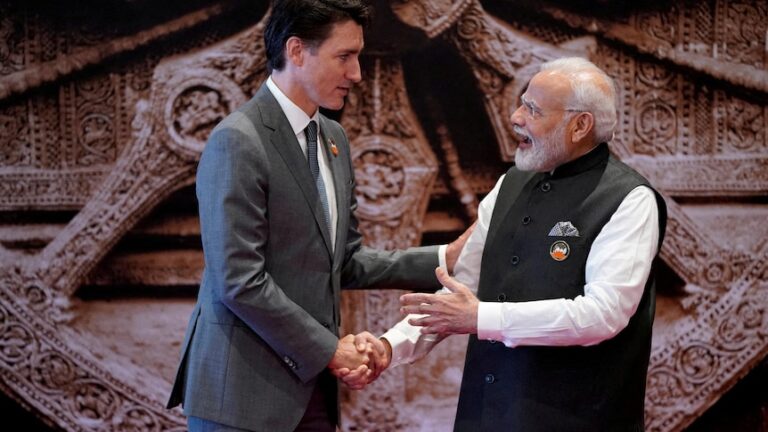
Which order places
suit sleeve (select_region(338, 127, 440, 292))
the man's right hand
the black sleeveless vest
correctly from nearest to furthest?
the black sleeveless vest, the man's right hand, suit sleeve (select_region(338, 127, 440, 292))

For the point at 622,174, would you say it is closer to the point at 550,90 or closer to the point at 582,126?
the point at 582,126

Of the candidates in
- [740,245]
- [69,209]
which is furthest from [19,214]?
[740,245]

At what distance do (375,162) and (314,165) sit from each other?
3.88 feet

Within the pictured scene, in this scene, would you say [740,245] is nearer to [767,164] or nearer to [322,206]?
[767,164]

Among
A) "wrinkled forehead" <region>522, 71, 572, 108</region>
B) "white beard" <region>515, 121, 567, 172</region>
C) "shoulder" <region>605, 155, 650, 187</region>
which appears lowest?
"shoulder" <region>605, 155, 650, 187</region>

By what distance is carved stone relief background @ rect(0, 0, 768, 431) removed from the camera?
10.5 feet

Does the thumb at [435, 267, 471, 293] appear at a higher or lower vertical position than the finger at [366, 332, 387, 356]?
higher

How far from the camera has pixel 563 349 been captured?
1.96m

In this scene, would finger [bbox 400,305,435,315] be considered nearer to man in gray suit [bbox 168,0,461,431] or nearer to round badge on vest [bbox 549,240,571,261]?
man in gray suit [bbox 168,0,461,431]

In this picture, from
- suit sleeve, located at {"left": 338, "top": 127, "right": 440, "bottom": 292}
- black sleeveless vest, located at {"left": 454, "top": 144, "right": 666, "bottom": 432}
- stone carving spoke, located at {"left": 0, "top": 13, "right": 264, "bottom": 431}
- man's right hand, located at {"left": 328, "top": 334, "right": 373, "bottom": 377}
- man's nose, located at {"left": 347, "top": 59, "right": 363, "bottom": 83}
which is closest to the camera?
black sleeveless vest, located at {"left": 454, "top": 144, "right": 666, "bottom": 432}

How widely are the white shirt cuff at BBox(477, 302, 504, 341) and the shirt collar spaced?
0.64 meters

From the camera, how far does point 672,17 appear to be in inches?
129

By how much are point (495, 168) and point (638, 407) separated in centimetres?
147

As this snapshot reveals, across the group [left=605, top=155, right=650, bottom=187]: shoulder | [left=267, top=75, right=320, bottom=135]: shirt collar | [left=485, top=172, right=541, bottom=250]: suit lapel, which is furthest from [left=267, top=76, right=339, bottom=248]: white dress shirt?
[left=605, top=155, right=650, bottom=187]: shoulder
